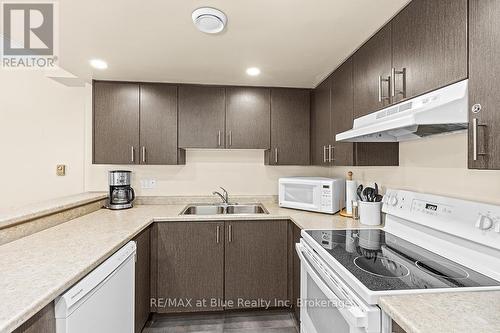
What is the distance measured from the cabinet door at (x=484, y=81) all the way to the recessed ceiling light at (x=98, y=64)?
2.28m

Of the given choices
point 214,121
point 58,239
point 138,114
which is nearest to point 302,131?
point 214,121

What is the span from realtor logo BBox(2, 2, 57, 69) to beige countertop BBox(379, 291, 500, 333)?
2.01 meters

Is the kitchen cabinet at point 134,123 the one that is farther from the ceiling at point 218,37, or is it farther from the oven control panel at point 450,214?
the oven control panel at point 450,214

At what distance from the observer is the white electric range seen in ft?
3.06

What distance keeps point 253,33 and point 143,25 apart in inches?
25.6

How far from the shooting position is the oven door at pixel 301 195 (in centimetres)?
222

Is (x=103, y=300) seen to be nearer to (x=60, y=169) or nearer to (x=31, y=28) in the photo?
(x=31, y=28)

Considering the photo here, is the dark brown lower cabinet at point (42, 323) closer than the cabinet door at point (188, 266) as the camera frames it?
Yes

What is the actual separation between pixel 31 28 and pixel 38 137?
5.13ft

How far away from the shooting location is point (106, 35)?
1.63 metres

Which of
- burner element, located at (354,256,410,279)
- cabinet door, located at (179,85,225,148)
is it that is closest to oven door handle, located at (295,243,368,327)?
burner element, located at (354,256,410,279)

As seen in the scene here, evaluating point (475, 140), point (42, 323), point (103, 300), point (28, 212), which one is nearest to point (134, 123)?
point (28, 212)

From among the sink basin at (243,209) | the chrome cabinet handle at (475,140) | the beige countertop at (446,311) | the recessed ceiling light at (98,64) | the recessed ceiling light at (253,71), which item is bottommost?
the sink basin at (243,209)

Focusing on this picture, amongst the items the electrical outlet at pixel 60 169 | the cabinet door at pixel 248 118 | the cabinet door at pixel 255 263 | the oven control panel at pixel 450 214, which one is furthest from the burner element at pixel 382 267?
the electrical outlet at pixel 60 169
